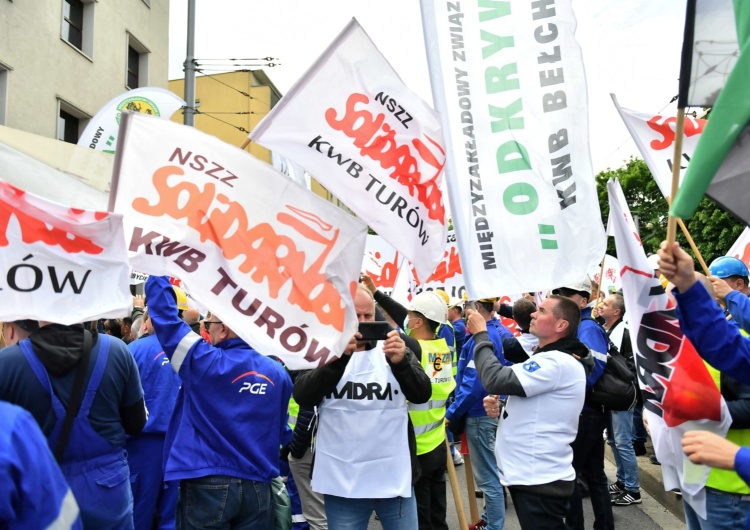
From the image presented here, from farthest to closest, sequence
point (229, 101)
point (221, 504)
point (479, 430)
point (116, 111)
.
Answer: point (229, 101)
point (116, 111)
point (479, 430)
point (221, 504)

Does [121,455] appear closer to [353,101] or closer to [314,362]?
[314,362]

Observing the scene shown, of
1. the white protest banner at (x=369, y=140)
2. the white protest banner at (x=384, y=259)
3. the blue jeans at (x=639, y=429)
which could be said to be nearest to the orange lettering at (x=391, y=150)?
the white protest banner at (x=369, y=140)

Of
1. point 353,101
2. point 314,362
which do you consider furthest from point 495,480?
point 353,101

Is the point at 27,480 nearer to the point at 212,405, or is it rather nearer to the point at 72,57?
the point at 212,405

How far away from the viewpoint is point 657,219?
3153 centimetres

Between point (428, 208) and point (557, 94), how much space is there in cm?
103

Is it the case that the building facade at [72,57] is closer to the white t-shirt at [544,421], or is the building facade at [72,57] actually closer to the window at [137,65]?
the window at [137,65]

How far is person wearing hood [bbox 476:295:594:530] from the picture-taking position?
385cm

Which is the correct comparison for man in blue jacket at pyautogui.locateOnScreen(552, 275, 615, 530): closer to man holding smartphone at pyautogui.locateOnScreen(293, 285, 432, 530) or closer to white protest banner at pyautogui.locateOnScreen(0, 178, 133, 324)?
man holding smartphone at pyautogui.locateOnScreen(293, 285, 432, 530)

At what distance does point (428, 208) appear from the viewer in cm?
414

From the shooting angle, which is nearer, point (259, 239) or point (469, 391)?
point (259, 239)

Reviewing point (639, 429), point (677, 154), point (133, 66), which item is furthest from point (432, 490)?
point (133, 66)

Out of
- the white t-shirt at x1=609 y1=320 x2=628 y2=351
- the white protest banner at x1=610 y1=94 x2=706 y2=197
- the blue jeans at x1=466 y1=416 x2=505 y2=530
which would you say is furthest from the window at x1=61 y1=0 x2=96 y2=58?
the white protest banner at x1=610 y1=94 x2=706 y2=197

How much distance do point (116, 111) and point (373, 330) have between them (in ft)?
22.4
